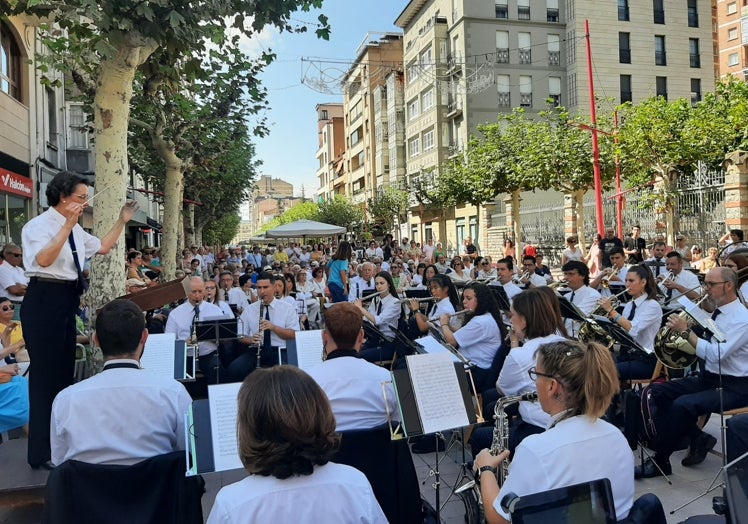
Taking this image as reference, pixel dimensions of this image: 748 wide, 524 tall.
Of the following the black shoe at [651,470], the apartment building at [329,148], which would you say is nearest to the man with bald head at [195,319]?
the black shoe at [651,470]

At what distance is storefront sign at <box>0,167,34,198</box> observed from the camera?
41.2 ft

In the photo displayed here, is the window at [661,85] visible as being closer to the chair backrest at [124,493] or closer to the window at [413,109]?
the window at [413,109]

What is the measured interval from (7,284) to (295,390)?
805 cm

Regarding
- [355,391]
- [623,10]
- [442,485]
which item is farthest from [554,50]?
[355,391]

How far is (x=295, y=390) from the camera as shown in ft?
6.58

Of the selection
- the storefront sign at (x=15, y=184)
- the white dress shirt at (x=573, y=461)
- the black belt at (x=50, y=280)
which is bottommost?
the white dress shirt at (x=573, y=461)

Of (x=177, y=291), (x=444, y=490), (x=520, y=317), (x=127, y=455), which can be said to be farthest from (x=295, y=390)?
(x=177, y=291)

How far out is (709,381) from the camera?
5.11m

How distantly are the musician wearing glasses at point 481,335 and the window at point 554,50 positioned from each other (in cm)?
3629

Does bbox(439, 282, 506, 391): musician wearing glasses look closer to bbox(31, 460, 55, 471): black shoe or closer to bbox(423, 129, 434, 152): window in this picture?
bbox(31, 460, 55, 471): black shoe

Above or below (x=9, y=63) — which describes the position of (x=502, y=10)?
above

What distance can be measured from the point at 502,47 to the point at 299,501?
4025 cm

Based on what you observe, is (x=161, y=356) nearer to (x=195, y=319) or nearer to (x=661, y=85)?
→ (x=195, y=319)

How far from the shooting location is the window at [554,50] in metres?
38.6
